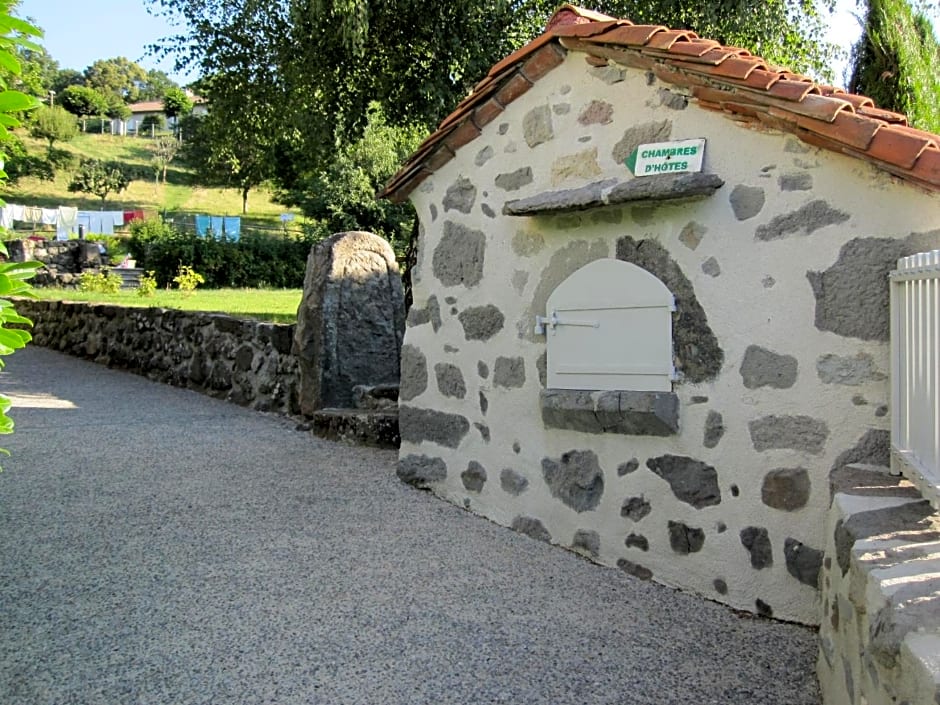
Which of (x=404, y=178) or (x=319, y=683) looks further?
(x=404, y=178)

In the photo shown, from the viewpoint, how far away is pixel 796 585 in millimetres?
3711

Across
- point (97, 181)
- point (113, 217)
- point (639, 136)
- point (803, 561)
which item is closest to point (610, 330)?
point (639, 136)

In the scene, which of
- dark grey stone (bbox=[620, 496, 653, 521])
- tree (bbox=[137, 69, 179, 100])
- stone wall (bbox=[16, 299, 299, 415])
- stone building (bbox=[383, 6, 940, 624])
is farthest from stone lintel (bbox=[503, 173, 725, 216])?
tree (bbox=[137, 69, 179, 100])

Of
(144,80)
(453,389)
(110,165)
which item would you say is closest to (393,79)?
(453,389)

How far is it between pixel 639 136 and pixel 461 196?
142 centimetres

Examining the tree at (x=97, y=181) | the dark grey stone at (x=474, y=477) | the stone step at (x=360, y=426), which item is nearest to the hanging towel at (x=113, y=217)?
the tree at (x=97, y=181)

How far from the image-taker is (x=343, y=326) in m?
8.08

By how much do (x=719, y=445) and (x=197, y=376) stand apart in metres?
7.86

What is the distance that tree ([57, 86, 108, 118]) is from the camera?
9225 cm

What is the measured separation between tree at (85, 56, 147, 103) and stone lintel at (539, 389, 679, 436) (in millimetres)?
114797

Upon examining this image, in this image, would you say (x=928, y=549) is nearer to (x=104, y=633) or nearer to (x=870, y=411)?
(x=870, y=411)

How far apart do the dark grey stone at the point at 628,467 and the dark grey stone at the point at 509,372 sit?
0.84m

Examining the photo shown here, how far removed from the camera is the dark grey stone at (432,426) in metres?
5.46

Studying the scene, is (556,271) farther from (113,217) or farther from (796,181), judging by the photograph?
(113,217)
